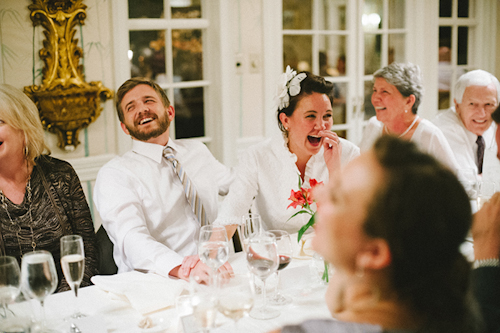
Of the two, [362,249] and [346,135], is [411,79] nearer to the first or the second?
[346,135]

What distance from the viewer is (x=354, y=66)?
15.0 feet

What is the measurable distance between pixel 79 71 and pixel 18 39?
41cm

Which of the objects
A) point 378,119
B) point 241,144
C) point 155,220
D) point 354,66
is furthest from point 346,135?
point 155,220

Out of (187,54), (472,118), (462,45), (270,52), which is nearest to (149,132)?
(187,54)

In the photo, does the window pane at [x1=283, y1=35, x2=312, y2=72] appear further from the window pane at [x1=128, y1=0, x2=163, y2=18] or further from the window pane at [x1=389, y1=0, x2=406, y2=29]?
the window pane at [x1=128, y1=0, x2=163, y2=18]

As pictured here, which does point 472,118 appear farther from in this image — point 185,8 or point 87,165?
point 87,165

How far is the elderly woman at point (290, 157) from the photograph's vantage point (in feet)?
7.16

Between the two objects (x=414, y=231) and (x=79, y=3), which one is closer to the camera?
(x=414, y=231)

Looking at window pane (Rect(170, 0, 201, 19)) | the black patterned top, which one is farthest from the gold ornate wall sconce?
the black patterned top

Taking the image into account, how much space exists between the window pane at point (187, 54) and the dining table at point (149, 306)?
2561mm

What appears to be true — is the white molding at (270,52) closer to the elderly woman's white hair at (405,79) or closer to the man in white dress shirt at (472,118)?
the elderly woman's white hair at (405,79)

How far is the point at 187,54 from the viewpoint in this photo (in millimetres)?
3896

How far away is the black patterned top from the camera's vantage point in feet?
6.51

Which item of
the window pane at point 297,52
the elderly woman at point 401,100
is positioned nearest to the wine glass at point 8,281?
the elderly woman at point 401,100
